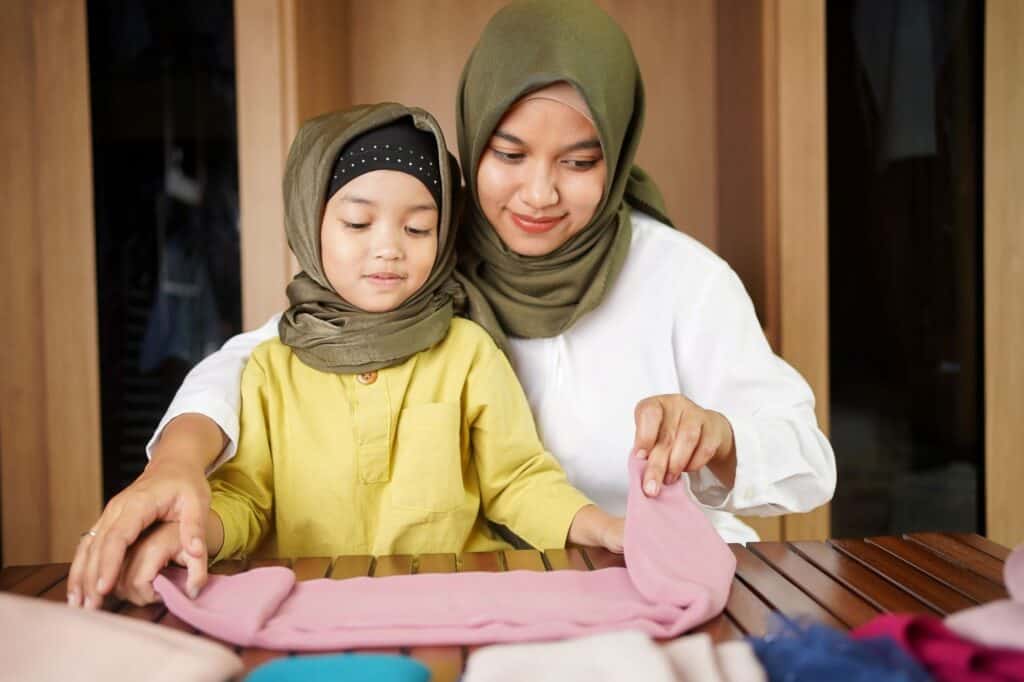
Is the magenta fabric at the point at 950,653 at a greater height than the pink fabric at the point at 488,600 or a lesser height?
greater

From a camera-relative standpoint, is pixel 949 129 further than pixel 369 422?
Yes

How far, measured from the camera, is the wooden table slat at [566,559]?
1017 millimetres

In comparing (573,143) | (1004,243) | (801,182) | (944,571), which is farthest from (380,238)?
(1004,243)

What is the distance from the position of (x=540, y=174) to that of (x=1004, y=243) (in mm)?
1604

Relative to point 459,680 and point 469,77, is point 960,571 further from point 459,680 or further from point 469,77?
point 469,77

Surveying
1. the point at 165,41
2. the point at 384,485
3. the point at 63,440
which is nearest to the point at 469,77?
the point at 384,485

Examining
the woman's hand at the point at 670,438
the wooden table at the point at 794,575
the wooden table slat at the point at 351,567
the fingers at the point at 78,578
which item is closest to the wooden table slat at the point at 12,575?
the wooden table at the point at 794,575

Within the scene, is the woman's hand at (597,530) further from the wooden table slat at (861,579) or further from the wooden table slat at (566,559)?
the wooden table slat at (861,579)

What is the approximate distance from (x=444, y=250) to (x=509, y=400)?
0.26 metres

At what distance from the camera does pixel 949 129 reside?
8.09ft

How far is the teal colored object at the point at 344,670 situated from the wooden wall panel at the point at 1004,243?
2.23 metres

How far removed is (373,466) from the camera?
133cm

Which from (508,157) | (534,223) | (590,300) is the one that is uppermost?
(508,157)

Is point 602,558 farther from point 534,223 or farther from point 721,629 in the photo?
point 534,223
